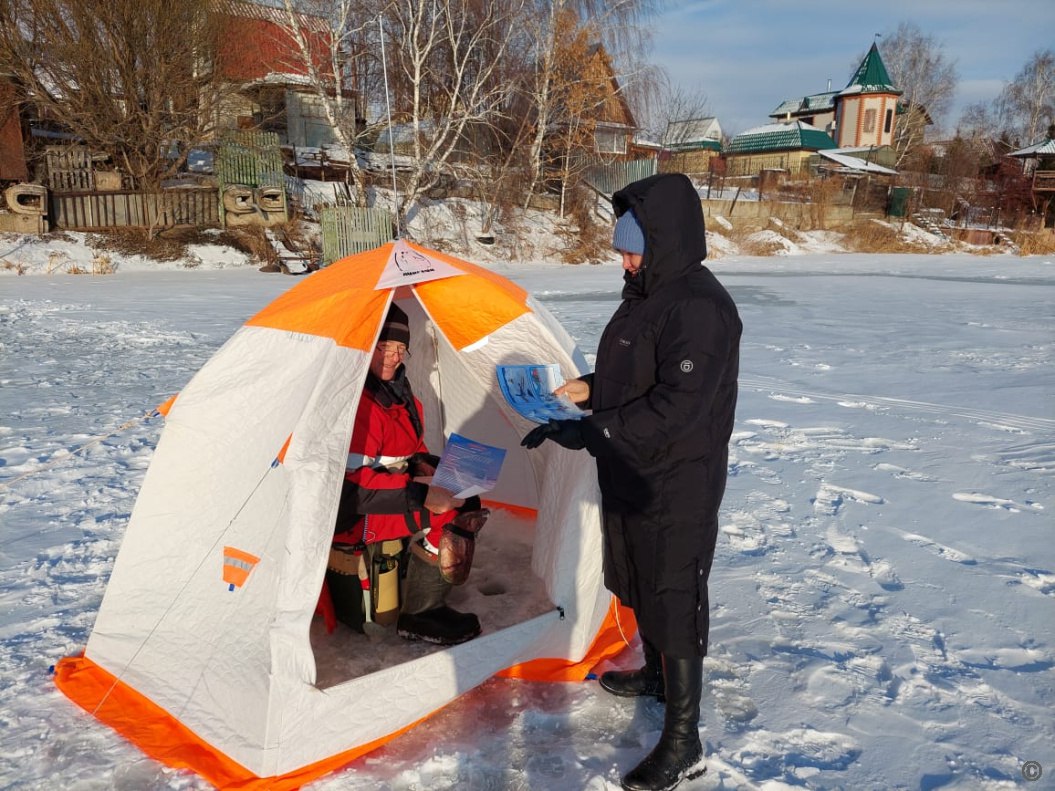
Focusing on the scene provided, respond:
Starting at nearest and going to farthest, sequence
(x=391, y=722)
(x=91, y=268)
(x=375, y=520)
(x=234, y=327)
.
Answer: (x=391, y=722) < (x=375, y=520) < (x=234, y=327) < (x=91, y=268)

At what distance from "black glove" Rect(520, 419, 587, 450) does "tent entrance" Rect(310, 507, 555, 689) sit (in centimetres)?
95

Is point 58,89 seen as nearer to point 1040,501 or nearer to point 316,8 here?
point 316,8

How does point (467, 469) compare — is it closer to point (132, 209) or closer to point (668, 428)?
point (668, 428)

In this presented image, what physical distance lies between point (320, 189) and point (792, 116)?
35697 millimetres

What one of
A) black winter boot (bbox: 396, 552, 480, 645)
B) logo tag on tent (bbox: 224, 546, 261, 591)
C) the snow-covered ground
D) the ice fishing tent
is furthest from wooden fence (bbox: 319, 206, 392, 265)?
logo tag on tent (bbox: 224, 546, 261, 591)

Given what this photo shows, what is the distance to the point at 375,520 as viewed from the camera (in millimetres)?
2691

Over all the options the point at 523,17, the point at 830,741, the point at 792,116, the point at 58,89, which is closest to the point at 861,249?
the point at 523,17

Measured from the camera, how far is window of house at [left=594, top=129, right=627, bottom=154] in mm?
25125

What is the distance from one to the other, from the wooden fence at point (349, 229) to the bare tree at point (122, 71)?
3877 millimetres

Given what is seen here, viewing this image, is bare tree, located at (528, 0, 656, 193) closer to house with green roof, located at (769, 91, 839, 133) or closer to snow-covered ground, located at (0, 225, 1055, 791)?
snow-covered ground, located at (0, 225, 1055, 791)

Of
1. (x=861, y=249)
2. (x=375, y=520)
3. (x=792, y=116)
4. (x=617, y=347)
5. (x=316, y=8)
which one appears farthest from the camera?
(x=792, y=116)

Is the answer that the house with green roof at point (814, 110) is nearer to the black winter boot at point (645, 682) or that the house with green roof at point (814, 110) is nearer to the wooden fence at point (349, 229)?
the wooden fence at point (349, 229)

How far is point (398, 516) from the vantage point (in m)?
2.70

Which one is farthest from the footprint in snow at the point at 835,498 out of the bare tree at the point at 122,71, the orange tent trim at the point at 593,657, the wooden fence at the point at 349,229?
the bare tree at the point at 122,71
